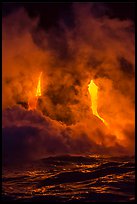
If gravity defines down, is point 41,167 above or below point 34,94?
below

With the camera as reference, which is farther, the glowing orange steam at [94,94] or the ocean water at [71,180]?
the glowing orange steam at [94,94]

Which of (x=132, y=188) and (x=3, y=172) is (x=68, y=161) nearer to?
(x=3, y=172)

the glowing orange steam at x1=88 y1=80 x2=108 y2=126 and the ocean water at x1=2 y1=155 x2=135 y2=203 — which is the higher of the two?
the glowing orange steam at x1=88 y1=80 x2=108 y2=126

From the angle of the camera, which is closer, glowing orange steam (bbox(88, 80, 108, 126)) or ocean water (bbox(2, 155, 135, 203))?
ocean water (bbox(2, 155, 135, 203))

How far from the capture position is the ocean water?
11.4 m

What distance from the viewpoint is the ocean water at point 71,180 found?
11.4 meters

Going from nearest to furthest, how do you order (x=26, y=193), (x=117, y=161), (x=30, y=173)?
1. (x=26, y=193)
2. (x=30, y=173)
3. (x=117, y=161)

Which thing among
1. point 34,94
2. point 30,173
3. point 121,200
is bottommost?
point 121,200

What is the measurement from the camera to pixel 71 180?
13203 millimetres

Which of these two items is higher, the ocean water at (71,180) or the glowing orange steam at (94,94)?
the glowing orange steam at (94,94)

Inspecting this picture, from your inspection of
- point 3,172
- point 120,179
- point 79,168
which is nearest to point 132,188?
point 120,179

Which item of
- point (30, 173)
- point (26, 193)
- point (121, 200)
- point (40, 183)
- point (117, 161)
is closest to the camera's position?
point (121, 200)

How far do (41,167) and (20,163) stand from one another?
3.48 feet

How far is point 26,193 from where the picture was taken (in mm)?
11805
